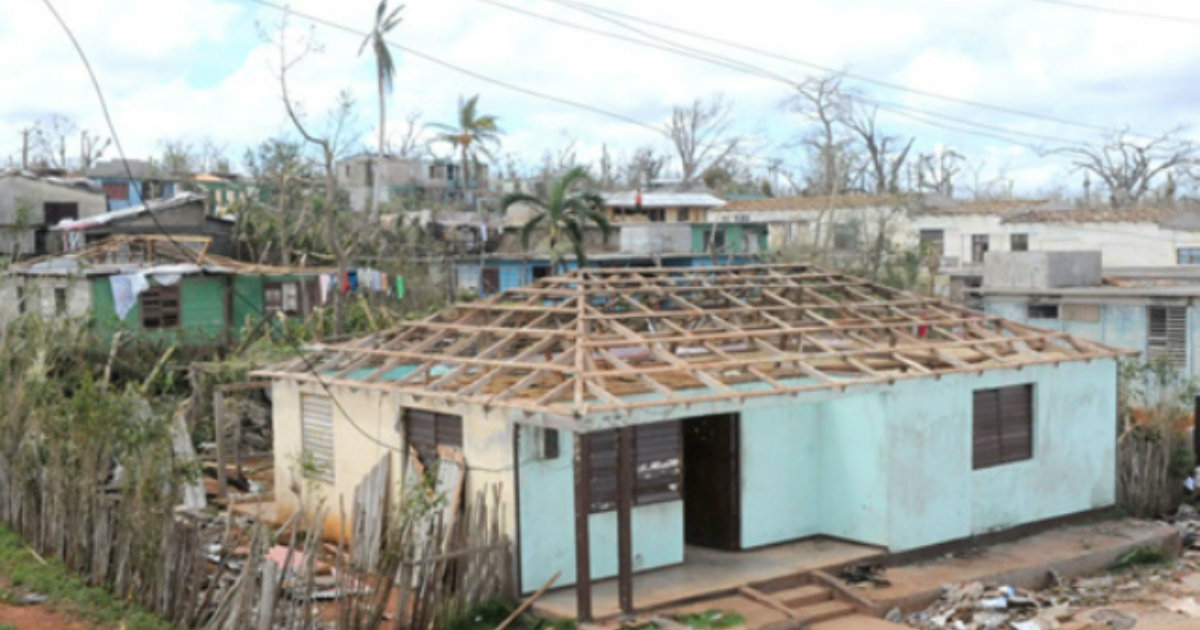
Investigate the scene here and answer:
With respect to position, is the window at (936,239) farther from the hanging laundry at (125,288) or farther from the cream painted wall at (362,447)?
the cream painted wall at (362,447)

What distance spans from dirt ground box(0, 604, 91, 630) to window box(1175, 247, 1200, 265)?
106 ft

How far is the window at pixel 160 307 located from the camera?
81.9 ft

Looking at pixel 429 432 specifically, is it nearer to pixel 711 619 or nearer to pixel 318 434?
pixel 318 434

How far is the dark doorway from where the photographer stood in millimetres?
13414

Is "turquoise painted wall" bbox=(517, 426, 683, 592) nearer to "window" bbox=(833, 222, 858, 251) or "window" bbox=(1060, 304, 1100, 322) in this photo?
"window" bbox=(1060, 304, 1100, 322)

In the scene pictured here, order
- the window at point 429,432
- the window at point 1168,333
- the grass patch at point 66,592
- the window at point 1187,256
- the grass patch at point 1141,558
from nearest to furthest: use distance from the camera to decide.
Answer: the grass patch at point 66,592
the window at point 429,432
the grass patch at point 1141,558
the window at point 1168,333
the window at point 1187,256

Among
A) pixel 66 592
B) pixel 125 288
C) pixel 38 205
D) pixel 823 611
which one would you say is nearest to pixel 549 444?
pixel 823 611

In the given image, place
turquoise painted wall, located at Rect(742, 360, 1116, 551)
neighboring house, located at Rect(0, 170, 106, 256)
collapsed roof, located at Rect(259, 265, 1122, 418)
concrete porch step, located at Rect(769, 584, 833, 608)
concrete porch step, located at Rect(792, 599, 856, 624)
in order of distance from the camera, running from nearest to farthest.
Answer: concrete porch step, located at Rect(792, 599, 856, 624) < collapsed roof, located at Rect(259, 265, 1122, 418) < concrete porch step, located at Rect(769, 584, 833, 608) < turquoise painted wall, located at Rect(742, 360, 1116, 551) < neighboring house, located at Rect(0, 170, 106, 256)

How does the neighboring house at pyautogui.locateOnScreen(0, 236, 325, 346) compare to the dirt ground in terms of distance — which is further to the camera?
the neighboring house at pyautogui.locateOnScreen(0, 236, 325, 346)

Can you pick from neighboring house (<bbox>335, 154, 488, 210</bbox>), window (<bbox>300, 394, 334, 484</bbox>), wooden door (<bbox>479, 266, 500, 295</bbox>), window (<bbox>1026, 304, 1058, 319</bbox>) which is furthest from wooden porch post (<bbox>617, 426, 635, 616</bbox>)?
neighboring house (<bbox>335, 154, 488, 210</bbox>)

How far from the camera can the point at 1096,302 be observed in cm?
2406

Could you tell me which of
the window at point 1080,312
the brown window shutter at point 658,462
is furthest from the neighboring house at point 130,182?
the brown window shutter at point 658,462

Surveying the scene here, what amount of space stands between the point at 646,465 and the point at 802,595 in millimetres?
2070

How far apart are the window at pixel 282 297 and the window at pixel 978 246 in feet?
75.7
